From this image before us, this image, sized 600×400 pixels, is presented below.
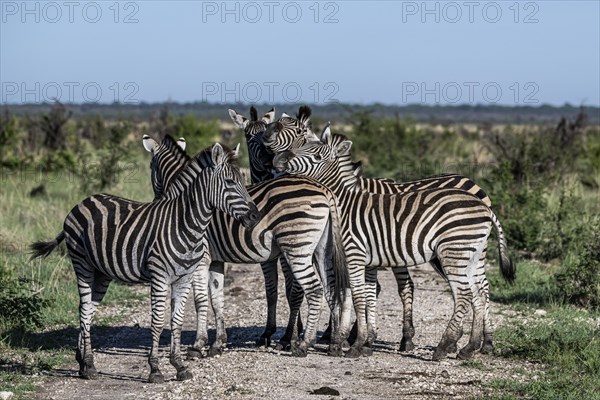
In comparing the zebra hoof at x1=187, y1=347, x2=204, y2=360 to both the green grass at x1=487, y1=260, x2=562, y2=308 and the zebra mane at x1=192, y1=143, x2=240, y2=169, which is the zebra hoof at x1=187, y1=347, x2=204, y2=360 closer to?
the zebra mane at x1=192, y1=143, x2=240, y2=169

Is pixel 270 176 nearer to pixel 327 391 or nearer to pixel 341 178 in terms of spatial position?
pixel 341 178

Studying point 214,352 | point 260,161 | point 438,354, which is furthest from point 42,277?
point 438,354

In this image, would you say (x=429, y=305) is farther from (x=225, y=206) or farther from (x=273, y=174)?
(x=225, y=206)

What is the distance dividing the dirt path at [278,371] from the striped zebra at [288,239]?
18.2 inches

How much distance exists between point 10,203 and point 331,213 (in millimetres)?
9044

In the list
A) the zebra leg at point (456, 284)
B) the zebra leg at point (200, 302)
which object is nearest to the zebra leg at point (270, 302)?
the zebra leg at point (200, 302)

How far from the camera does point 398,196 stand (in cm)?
912

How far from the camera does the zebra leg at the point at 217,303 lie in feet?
29.7

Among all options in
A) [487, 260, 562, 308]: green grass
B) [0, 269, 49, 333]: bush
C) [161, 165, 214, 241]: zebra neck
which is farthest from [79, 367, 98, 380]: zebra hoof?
[487, 260, 562, 308]: green grass

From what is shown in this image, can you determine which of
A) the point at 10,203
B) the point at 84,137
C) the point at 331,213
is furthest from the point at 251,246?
the point at 84,137

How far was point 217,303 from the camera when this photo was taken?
9.25 metres

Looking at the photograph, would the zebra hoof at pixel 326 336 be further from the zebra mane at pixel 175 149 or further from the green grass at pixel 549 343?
the zebra mane at pixel 175 149

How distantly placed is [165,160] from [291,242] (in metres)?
1.90

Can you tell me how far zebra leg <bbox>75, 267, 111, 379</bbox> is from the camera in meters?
8.20
